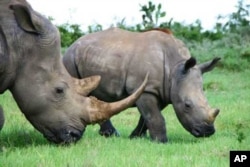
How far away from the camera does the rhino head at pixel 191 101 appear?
28.2 feet

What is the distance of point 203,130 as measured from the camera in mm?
8586

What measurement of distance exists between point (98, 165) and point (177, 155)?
1.31 metres

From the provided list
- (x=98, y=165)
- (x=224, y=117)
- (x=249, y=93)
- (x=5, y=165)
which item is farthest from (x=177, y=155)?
(x=249, y=93)

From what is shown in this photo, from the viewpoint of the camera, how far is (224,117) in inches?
428

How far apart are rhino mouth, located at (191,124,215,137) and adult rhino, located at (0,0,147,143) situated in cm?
181

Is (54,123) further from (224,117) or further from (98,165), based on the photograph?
(224,117)

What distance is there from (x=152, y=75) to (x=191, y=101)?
0.60m

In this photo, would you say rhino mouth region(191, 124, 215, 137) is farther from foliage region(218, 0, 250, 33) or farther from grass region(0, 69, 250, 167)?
foliage region(218, 0, 250, 33)

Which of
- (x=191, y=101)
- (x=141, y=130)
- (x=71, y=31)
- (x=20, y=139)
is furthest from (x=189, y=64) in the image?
(x=71, y=31)

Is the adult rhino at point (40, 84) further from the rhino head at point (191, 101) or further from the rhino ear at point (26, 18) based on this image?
the rhino head at point (191, 101)

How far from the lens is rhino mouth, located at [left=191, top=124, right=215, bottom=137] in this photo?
8586 mm

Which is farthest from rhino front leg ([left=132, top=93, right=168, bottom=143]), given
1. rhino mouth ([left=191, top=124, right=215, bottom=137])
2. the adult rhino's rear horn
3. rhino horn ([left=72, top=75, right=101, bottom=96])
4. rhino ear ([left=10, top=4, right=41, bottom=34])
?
rhino ear ([left=10, top=4, right=41, bottom=34])

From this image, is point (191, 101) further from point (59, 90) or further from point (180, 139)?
point (59, 90)

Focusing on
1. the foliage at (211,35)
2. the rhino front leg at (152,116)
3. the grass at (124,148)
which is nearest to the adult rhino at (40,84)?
the grass at (124,148)
